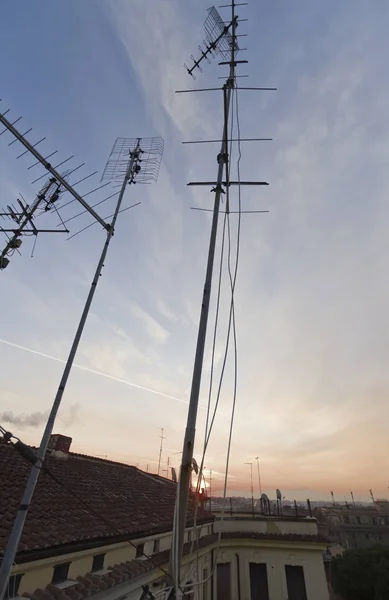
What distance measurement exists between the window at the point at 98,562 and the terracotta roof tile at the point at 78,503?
0.57m

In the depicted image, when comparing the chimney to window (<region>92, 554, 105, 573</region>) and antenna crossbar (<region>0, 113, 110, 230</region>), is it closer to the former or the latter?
window (<region>92, 554, 105, 573</region>)

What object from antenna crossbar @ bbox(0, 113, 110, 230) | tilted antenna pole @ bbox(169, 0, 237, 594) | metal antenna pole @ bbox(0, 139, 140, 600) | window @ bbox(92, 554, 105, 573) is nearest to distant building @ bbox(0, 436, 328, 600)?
window @ bbox(92, 554, 105, 573)

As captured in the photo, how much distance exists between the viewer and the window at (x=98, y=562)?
827 centimetres

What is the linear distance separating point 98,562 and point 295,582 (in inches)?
613

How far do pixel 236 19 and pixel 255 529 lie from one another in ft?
84.1

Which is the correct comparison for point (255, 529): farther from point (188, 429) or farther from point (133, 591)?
point (188, 429)

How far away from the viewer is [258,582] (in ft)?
59.4

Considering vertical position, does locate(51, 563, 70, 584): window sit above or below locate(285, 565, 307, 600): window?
above

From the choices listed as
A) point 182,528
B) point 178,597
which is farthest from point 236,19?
point 178,597

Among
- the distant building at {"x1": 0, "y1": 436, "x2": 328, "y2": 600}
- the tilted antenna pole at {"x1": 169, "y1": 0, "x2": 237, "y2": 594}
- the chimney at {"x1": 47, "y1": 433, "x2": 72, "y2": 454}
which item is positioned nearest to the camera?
the tilted antenna pole at {"x1": 169, "y1": 0, "x2": 237, "y2": 594}

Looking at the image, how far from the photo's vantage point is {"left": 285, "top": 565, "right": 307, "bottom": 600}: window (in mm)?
17359

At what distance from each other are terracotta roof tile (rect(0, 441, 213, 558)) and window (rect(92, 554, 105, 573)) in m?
0.57

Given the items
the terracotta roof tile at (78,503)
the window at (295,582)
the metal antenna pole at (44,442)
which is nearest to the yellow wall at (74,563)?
the terracotta roof tile at (78,503)

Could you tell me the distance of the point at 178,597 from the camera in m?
2.39
